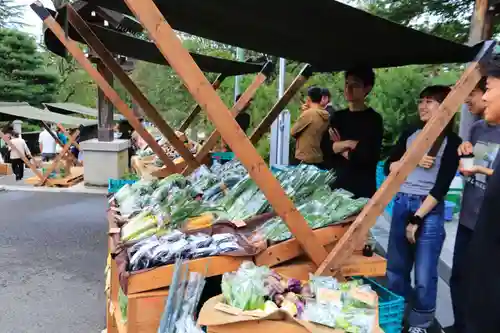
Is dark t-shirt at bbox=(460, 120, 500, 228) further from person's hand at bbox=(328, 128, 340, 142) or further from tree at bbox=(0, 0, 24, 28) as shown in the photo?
tree at bbox=(0, 0, 24, 28)

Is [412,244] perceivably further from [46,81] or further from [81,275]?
[46,81]

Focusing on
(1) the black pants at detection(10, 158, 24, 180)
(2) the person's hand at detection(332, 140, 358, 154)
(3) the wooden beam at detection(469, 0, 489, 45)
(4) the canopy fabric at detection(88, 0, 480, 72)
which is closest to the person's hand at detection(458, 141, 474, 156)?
(4) the canopy fabric at detection(88, 0, 480, 72)

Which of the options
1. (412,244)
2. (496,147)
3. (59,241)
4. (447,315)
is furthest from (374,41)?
(59,241)

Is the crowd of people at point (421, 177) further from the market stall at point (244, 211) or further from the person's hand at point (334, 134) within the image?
the market stall at point (244, 211)

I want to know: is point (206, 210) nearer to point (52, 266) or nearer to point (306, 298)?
point (306, 298)

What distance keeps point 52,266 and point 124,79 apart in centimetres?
233

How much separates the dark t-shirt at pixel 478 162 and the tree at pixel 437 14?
4569 millimetres

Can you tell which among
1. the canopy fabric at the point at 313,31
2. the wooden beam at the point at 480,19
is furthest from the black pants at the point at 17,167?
the wooden beam at the point at 480,19

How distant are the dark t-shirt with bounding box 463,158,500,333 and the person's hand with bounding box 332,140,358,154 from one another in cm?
171

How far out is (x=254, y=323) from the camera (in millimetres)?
2025

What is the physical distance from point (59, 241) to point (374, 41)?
16.8ft

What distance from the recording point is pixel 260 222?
9.05 feet

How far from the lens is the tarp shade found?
434cm

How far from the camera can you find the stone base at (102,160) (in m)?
9.77
